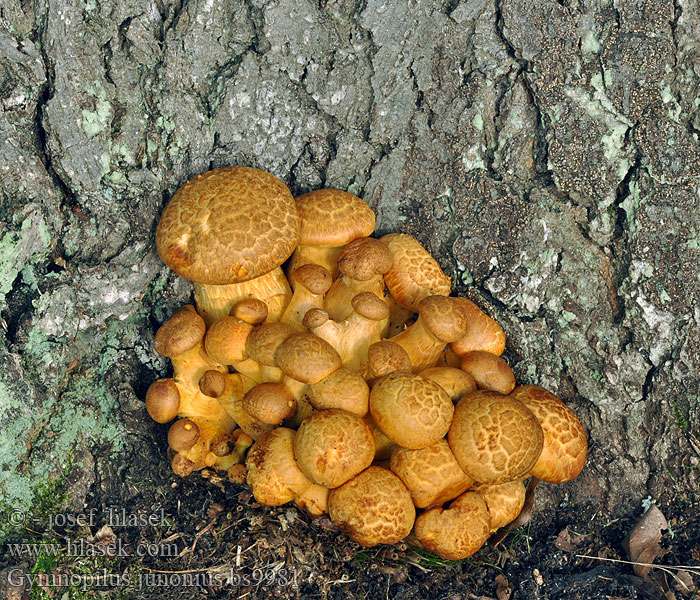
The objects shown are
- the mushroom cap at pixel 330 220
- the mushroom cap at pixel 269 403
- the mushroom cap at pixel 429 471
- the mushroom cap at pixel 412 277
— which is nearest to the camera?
the mushroom cap at pixel 429 471

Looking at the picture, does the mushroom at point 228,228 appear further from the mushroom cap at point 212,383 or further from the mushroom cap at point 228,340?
the mushroom cap at point 212,383

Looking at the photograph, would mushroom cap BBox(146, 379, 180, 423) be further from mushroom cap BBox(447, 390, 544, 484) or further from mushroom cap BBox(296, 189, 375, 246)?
mushroom cap BBox(447, 390, 544, 484)

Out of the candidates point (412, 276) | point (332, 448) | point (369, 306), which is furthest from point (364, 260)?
point (332, 448)

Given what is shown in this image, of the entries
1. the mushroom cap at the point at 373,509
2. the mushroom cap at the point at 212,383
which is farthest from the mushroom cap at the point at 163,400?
the mushroom cap at the point at 373,509

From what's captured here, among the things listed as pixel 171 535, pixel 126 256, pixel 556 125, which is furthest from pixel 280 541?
pixel 556 125

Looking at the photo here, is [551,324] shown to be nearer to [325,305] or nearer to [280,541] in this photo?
[325,305]
